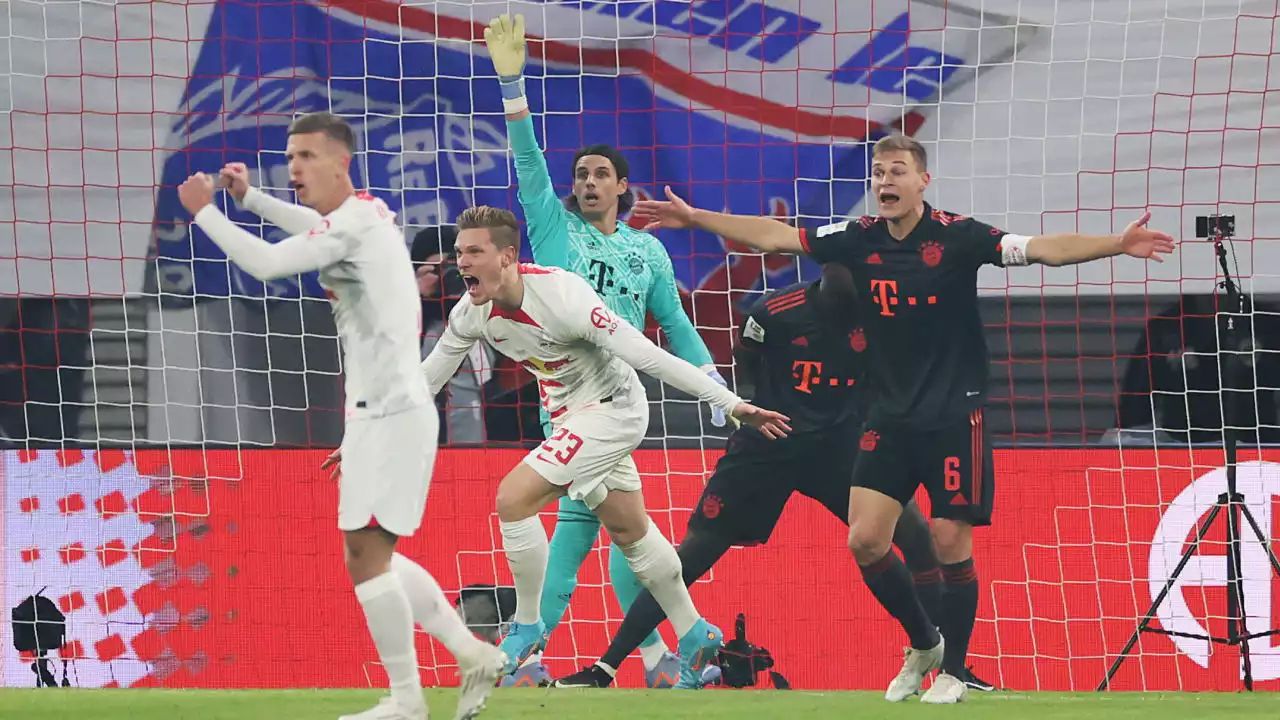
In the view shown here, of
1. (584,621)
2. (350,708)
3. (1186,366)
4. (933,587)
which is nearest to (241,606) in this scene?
(584,621)

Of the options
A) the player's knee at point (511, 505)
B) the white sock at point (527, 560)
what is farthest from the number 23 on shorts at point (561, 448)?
the white sock at point (527, 560)

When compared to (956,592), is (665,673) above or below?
below

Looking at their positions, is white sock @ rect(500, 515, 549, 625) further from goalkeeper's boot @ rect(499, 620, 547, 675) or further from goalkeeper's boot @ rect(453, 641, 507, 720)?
goalkeeper's boot @ rect(453, 641, 507, 720)

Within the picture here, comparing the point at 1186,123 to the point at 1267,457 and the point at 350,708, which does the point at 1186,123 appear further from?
the point at 350,708

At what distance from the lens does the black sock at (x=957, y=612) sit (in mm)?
6520

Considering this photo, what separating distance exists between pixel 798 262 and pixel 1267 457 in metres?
2.56

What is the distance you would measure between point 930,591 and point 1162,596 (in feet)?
4.17

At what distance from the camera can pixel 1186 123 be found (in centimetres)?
931

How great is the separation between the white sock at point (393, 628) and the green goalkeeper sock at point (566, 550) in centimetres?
245

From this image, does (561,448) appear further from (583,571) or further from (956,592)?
(583,571)

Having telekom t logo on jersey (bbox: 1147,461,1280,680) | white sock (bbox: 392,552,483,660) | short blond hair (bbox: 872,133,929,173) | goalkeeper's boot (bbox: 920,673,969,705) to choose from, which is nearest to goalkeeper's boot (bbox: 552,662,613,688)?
goalkeeper's boot (bbox: 920,673,969,705)

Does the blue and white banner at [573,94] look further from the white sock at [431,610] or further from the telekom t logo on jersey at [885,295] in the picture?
the white sock at [431,610]

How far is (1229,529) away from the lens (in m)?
7.86

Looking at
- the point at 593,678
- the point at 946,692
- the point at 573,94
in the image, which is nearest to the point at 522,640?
the point at 593,678
